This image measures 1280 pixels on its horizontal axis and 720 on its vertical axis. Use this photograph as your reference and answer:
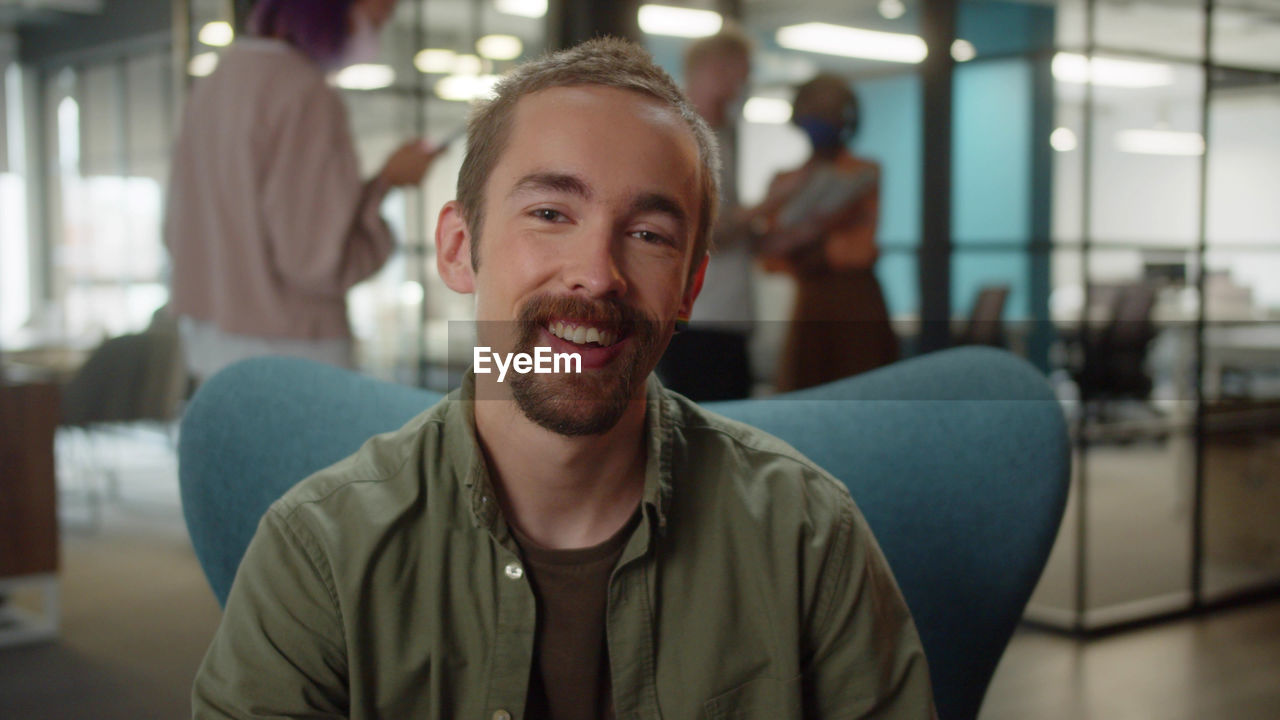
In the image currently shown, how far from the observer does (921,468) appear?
1138 mm

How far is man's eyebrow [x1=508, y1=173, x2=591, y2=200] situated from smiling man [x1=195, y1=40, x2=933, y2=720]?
0.03 metres

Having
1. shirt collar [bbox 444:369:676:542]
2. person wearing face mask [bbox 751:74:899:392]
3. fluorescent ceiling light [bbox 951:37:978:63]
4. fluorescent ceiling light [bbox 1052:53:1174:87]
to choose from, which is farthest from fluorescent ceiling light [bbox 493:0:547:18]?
shirt collar [bbox 444:369:676:542]

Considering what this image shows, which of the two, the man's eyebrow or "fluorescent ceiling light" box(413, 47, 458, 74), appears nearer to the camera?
the man's eyebrow

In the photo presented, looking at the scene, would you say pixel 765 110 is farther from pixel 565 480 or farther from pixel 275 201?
pixel 565 480

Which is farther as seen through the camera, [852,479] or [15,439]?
[15,439]

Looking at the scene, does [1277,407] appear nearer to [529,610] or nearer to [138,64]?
[529,610]

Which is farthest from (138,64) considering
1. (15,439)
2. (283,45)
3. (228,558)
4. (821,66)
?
(228,558)

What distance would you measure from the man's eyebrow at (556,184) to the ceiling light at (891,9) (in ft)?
9.29

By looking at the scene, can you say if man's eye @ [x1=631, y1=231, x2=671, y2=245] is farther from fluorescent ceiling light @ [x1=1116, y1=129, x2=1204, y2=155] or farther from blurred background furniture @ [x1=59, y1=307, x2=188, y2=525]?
blurred background furniture @ [x1=59, y1=307, x2=188, y2=525]

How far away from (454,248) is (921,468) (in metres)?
0.58

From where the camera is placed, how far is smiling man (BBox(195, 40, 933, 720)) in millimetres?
775

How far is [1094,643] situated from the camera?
3.21m

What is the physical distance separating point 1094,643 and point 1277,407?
120 cm

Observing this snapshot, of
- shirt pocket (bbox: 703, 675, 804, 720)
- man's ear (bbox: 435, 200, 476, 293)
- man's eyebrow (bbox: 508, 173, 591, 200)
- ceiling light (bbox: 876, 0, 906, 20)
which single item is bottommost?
shirt pocket (bbox: 703, 675, 804, 720)
